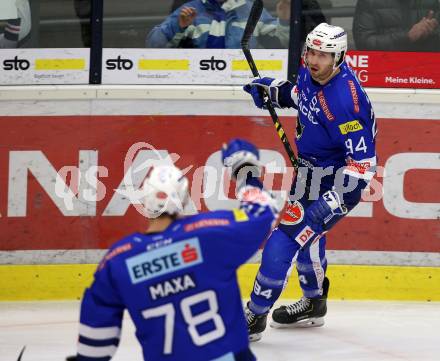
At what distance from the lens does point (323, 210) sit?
533 centimetres

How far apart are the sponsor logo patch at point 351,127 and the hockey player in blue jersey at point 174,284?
180 centimetres

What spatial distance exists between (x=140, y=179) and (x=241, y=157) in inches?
107

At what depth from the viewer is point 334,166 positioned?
5598mm

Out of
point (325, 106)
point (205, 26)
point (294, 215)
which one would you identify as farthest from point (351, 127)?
point (205, 26)

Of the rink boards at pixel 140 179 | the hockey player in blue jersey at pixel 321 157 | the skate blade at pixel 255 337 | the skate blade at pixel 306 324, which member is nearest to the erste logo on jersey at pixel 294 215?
the hockey player in blue jersey at pixel 321 157

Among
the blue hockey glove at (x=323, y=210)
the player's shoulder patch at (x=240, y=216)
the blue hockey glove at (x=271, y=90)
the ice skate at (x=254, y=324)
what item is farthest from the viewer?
the blue hockey glove at (x=271, y=90)

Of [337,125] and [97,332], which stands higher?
[337,125]

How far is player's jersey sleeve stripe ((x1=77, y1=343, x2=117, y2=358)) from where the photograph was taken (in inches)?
143

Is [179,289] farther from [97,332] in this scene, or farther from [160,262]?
[97,332]

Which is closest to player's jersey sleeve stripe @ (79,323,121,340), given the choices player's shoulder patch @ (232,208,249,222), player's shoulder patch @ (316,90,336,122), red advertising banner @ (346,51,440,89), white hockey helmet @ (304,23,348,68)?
player's shoulder patch @ (232,208,249,222)

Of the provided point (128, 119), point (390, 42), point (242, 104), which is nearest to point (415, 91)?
point (390, 42)

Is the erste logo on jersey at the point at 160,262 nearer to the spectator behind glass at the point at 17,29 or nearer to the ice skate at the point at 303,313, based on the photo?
the ice skate at the point at 303,313

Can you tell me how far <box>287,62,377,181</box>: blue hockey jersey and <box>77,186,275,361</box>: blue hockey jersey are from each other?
72.3 inches

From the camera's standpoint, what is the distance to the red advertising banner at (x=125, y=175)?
6500mm
